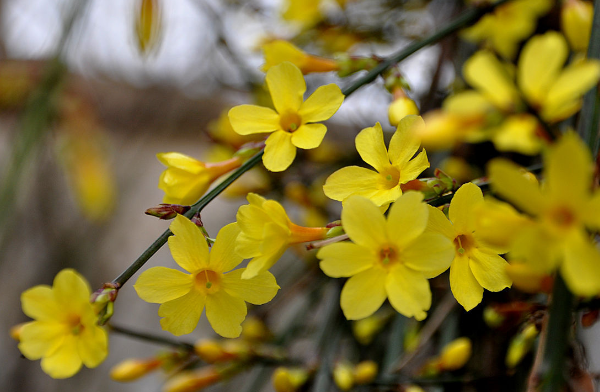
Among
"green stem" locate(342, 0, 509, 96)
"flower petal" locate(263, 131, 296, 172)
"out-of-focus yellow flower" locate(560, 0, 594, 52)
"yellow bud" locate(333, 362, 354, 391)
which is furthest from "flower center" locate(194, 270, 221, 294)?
"out-of-focus yellow flower" locate(560, 0, 594, 52)

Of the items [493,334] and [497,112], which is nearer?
[497,112]

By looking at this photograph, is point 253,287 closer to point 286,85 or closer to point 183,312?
point 183,312

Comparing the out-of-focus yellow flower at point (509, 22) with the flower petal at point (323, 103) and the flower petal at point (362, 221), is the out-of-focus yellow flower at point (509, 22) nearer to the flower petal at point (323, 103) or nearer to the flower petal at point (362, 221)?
the flower petal at point (323, 103)

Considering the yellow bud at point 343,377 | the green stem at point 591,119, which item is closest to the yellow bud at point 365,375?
the yellow bud at point 343,377

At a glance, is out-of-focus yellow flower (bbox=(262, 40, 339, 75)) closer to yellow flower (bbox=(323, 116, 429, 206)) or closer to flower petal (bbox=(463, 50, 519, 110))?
yellow flower (bbox=(323, 116, 429, 206))

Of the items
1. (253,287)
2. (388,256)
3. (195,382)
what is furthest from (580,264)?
(195,382)

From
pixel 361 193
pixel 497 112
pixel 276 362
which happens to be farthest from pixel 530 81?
pixel 276 362

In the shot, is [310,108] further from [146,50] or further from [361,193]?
[146,50]
